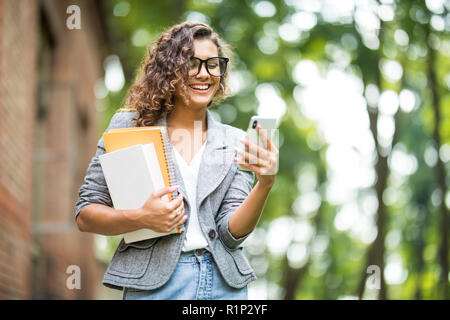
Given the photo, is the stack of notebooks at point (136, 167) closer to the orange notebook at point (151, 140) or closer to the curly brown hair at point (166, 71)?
the orange notebook at point (151, 140)

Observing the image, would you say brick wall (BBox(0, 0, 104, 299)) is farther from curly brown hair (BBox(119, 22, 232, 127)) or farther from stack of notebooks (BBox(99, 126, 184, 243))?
stack of notebooks (BBox(99, 126, 184, 243))

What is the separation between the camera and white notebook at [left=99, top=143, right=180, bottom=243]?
2.41 meters

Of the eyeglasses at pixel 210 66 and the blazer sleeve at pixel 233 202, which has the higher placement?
the eyeglasses at pixel 210 66

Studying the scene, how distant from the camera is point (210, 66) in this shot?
2646 millimetres

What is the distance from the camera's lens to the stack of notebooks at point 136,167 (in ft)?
7.93

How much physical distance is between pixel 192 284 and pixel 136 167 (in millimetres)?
468

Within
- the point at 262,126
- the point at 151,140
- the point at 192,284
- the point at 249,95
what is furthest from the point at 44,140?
the point at 262,126

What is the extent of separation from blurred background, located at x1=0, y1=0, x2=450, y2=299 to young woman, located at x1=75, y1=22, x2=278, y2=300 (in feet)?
10.7

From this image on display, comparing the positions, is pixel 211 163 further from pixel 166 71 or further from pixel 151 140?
pixel 166 71

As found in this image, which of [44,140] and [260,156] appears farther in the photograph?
[44,140]

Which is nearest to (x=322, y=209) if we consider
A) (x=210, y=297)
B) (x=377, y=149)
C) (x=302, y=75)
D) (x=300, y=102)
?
(x=300, y=102)

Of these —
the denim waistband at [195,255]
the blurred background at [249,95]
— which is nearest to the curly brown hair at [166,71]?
the denim waistband at [195,255]

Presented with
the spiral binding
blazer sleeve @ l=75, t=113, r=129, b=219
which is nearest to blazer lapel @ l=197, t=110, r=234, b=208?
the spiral binding
